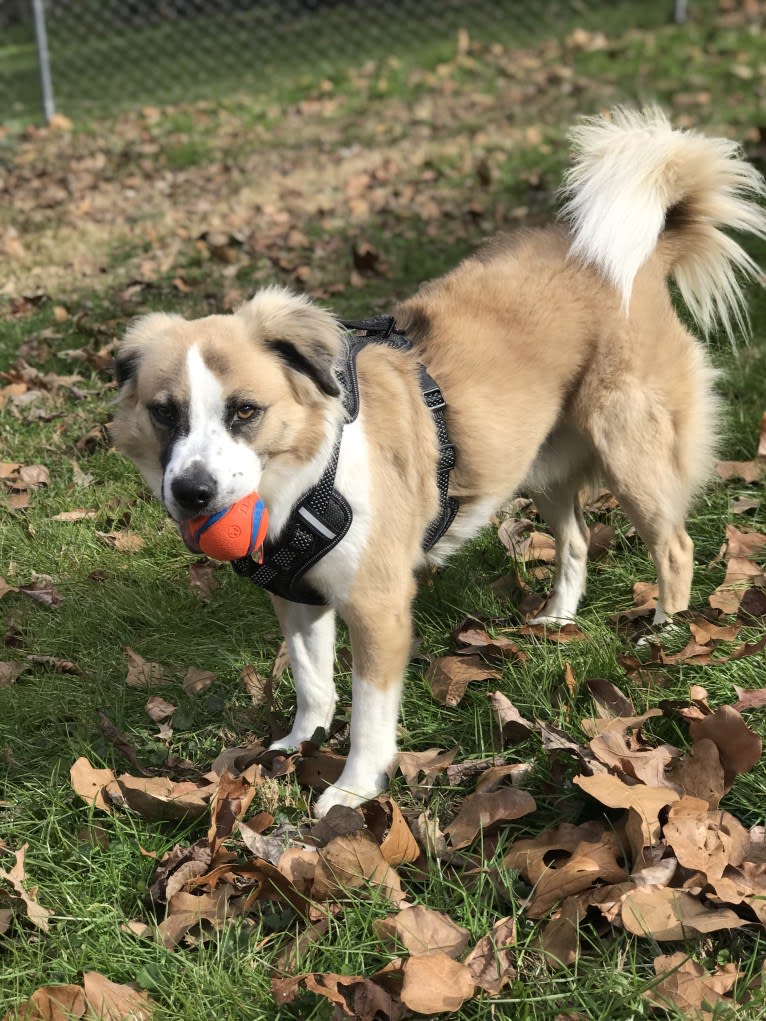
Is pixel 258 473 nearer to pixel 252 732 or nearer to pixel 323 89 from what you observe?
pixel 252 732

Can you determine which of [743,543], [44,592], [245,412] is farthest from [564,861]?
[44,592]

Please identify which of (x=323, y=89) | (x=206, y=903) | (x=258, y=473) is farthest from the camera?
(x=323, y=89)

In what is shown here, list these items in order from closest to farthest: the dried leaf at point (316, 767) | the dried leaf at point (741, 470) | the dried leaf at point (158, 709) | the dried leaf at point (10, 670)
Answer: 1. the dried leaf at point (316, 767)
2. the dried leaf at point (158, 709)
3. the dried leaf at point (10, 670)
4. the dried leaf at point (741, 470)

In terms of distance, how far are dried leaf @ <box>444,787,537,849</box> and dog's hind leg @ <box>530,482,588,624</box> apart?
3.33 ft

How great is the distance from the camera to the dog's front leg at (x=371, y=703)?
270cm

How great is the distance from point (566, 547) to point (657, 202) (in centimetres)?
119

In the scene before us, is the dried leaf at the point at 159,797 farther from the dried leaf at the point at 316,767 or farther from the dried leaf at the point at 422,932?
the dried leaf at the point at 422,932

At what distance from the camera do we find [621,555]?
376 cm

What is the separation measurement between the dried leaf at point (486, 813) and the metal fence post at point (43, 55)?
9682 mm

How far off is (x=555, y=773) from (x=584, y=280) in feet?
5.06

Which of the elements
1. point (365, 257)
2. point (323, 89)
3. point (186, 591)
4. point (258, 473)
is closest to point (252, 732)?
point (186, 591)

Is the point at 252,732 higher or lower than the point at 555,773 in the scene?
lower

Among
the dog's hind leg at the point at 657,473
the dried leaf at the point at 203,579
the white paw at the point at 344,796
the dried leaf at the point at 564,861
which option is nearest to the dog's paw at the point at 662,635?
the dog's hind leg at the point at 657,473

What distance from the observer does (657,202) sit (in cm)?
323
